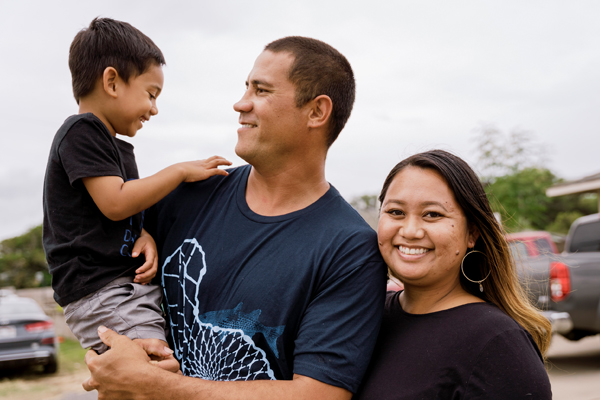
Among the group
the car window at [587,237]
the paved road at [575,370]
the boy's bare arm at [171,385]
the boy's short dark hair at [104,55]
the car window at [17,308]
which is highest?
the boy's short dark hair at [104,55]

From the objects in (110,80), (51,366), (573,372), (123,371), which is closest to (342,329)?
(123,371)

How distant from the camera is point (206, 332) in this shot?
2311 mm

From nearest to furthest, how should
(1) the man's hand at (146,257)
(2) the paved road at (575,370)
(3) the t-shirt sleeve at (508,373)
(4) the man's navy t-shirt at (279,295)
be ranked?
(3) the t-shirt sleeve at (508,373) → (4) the man's navy t-shirt at (279,295) → (1) the man's hand at (146,257) → (2) the paved road at (575,370)

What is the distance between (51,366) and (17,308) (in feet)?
3.94

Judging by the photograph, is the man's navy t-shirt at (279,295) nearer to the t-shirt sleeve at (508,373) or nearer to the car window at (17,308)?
the t-shirt sleeve at (508,373)

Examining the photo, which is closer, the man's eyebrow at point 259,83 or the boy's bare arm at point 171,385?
the boy's bare arm at point 171,385

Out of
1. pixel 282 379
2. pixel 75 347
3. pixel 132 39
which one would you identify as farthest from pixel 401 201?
pixel 75 347

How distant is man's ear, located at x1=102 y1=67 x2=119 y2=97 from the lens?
2510 millimetres

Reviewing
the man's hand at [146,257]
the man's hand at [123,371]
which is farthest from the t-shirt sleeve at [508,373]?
the man's hand at [146,257]

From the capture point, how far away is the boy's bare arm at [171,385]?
203cm

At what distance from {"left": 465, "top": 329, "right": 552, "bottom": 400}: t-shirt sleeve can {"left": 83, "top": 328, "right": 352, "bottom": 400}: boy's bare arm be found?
0.52 meters

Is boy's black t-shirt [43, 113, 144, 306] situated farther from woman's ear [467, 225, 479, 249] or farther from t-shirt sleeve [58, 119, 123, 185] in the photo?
woman's ear [467, 225, 479, 249]

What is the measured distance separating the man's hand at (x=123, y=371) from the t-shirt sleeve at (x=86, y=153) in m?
0.69

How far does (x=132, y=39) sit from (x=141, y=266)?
1.07 metres
